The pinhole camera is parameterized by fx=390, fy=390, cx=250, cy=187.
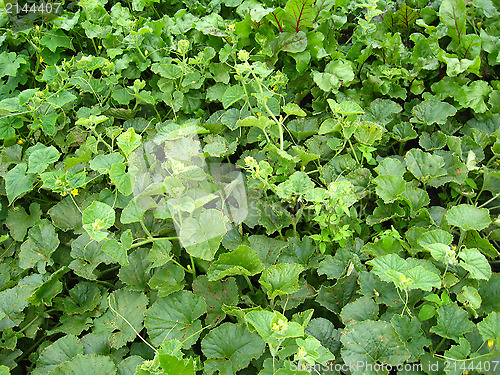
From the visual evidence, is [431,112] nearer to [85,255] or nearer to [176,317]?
[176,317]

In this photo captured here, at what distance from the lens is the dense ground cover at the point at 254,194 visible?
1.63 metres

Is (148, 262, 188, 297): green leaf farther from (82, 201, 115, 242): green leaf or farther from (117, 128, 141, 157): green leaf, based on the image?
(117, 128, 141, 157): green leaf

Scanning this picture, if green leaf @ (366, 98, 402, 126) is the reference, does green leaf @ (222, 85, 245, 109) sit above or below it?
above

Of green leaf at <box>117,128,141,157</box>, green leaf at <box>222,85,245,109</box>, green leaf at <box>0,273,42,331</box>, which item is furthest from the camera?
green leaf at <box>222,85,245,109</box>

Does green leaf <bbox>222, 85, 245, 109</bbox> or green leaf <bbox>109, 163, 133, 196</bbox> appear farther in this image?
green leaf <bbox>222, 85, 245, 109</bbox>

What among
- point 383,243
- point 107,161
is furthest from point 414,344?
point 107,161

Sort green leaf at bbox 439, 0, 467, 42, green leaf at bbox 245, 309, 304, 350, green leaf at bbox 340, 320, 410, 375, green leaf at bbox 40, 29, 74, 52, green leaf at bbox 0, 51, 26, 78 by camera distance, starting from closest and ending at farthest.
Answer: green leaf at bbox 245, 309, 304, 350
green leaf at bbox 340, 320, 410, 375
green leaf at bbox 439, 0, 467, 42
green leaf at bbox 0, 51, 26, 78
green leaf at bbox 40, 29, 74, 52

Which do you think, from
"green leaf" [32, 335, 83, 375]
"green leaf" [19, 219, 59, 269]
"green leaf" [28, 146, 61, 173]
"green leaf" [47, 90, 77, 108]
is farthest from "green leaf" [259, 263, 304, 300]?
"green leaf" [47, 90, 77, 108]

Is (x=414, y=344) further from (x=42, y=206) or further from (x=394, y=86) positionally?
(x=42, y=206)

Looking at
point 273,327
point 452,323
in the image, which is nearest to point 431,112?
point 452,323

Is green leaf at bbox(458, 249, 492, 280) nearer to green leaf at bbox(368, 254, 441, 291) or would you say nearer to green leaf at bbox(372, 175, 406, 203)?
green leaf at bbox(368, 254, 441, 291)

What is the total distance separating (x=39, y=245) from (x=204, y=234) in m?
1.00

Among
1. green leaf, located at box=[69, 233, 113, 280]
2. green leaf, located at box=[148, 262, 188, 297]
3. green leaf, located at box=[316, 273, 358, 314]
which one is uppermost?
green leaf, located at box=[316, 273, 358, 314]

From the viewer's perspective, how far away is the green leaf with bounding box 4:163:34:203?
7.23 feet
